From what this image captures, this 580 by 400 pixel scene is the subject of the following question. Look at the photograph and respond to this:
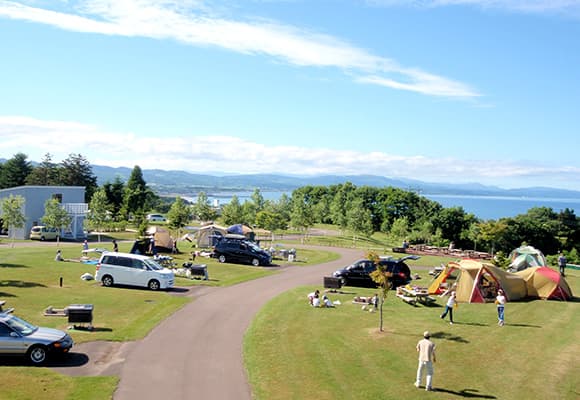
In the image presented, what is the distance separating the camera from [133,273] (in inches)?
1101

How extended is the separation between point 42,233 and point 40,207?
519 cm

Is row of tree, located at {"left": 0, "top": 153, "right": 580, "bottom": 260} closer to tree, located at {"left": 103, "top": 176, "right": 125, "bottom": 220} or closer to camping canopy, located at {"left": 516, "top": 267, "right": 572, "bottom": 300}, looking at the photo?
tree, located at {"left": 103, "top": 176, "right": 125, "bottom": 220}

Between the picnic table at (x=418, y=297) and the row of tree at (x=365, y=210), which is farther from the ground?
the row of tree at (x=365, y=210)

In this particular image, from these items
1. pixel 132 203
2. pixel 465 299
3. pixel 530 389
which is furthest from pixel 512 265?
pixel 132 203

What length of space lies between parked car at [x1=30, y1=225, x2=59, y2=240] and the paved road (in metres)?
34.9

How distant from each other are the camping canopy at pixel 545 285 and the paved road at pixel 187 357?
1534 cm

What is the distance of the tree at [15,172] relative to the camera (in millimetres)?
96375

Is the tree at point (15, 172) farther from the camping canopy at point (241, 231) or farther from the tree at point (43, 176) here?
the camping canopy at point (241, 231)

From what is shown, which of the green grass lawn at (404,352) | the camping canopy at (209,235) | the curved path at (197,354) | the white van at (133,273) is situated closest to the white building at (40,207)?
the camping canopy at (209,235)

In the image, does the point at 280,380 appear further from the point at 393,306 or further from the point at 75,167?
the point at 75,167

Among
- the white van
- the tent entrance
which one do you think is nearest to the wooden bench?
the white van

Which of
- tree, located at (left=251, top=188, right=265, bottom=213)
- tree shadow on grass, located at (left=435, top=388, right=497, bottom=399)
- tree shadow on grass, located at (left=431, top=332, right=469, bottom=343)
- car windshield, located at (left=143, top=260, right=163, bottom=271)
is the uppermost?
tree, located at (left=251, top=188, right=265, bottom=213)

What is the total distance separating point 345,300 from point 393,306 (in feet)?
8.49

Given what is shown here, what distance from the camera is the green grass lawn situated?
568 inches
